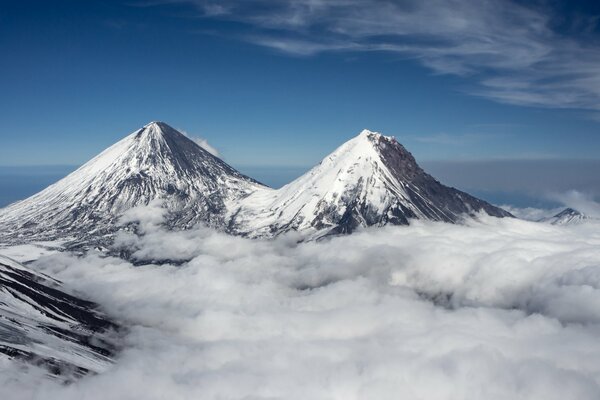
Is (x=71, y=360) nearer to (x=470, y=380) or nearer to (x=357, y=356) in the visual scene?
(x=357, y=356)

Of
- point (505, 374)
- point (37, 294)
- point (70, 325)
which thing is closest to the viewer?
Result: point (70, 325)

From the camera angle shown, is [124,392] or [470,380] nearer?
[124,392]

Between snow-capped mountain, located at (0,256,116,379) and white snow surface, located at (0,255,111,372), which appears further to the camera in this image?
white snow surface, located at (0,255,111,372)

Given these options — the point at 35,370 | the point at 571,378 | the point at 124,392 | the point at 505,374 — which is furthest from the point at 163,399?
the point at 571,378

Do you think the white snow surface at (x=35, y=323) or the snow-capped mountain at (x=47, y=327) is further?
the white snow surface at (x=35, y=323)

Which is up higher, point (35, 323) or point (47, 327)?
point (35, 323)

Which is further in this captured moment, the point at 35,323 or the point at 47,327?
the point at 47,327

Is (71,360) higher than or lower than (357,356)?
higher

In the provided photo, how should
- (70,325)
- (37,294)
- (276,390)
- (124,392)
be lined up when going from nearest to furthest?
(124,392)
(276,390)
(70,325)
(37,294)
